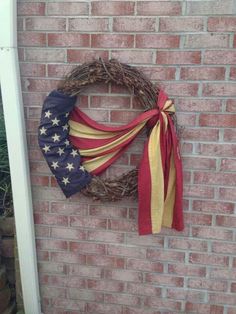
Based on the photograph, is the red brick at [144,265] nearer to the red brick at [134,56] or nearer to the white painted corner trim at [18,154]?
the white painted corner trim at [18,154]

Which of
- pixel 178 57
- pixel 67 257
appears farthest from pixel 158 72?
pixel 67 257

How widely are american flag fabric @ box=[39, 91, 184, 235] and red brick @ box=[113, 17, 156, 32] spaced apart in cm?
37

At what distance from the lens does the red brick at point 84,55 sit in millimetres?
2211

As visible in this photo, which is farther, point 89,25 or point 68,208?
point 68,208

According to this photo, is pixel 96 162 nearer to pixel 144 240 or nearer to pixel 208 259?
pixel 144 240

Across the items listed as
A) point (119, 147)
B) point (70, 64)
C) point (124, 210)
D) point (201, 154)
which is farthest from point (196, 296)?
point (70, 64)

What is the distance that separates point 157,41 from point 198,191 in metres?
0.90

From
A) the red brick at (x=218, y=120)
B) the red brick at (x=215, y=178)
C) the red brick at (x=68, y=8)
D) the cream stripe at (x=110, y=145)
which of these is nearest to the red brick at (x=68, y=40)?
the red brick at (x=68, y=8)

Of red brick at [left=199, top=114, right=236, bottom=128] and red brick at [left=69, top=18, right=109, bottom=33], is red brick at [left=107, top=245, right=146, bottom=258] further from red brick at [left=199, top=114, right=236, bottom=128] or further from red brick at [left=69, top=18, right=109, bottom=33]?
red brick at [left=69, top=18, right=109, bottom=33]

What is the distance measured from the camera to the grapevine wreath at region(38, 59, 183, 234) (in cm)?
214

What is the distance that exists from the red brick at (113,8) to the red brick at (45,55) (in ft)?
1.02

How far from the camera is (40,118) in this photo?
7.68 ft

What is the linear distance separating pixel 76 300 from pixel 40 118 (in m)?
1.25

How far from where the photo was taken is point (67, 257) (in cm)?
254
